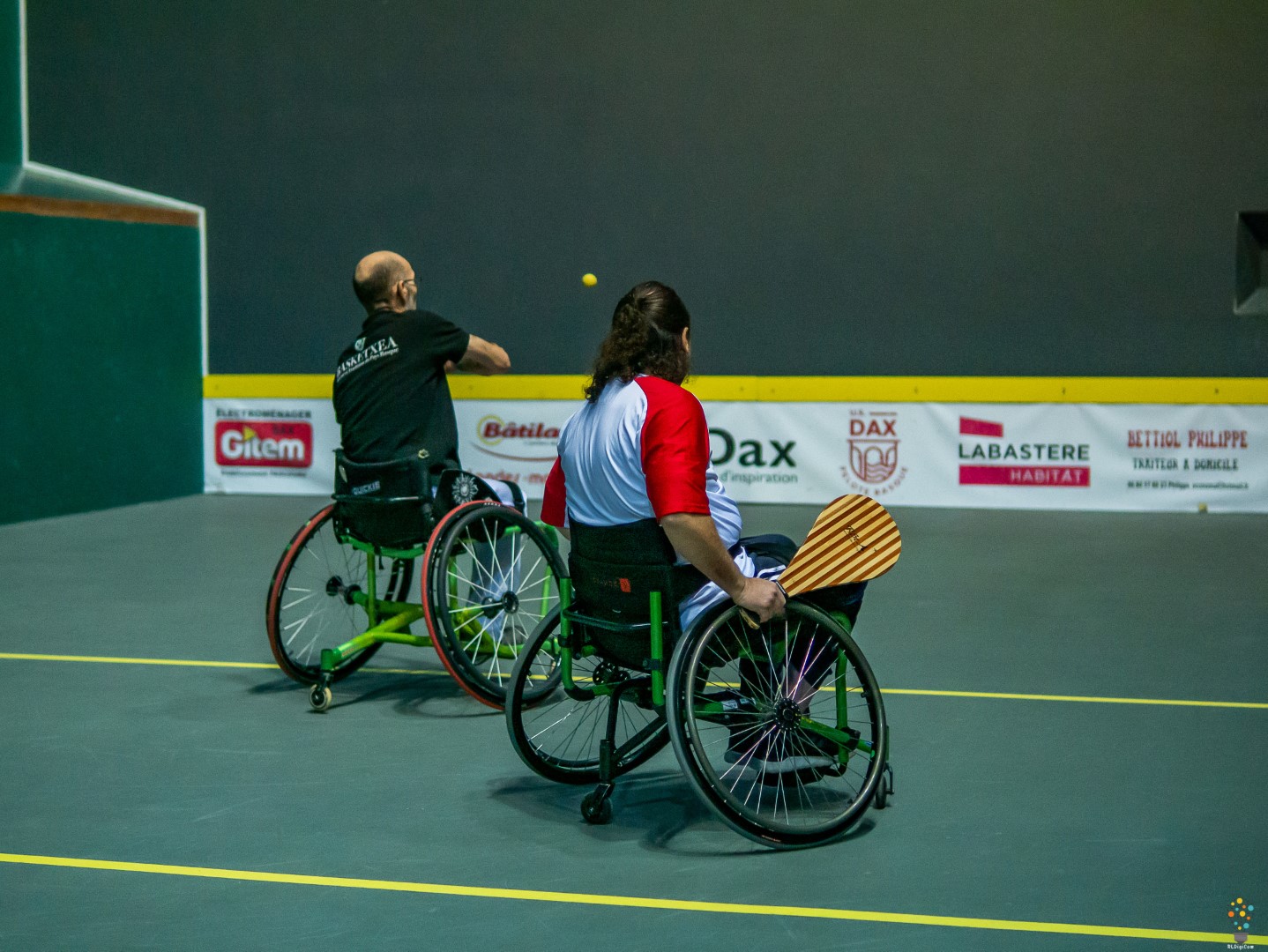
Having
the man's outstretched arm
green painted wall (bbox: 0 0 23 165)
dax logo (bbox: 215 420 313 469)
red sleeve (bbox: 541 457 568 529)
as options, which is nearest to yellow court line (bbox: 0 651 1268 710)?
the man's outstretched arm

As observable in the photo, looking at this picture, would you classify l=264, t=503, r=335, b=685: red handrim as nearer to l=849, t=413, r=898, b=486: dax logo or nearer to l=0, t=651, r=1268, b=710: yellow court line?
l=0, t=651, r=1268, b=710: yellow court line

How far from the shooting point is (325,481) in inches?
365

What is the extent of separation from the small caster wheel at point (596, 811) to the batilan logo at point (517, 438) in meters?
6.00

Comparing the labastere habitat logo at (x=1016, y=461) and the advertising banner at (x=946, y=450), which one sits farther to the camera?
the labastere habitat logo at (x=1016, y=461)

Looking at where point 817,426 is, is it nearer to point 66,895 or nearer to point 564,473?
point 564,473

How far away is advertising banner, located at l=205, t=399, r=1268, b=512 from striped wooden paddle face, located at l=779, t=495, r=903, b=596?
18.0ft

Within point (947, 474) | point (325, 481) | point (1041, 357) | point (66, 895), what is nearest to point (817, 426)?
point (947, 474)

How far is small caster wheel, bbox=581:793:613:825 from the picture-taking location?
2977 millimetres

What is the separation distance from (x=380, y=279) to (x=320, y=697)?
119 centimetres

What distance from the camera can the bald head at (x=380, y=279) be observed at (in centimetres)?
411

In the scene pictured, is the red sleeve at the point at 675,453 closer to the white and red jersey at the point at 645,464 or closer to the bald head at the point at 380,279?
the white and red jersey at the point at 645,464

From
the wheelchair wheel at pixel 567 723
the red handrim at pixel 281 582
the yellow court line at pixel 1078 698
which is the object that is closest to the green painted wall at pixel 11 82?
the red handrim at pixel 281 582

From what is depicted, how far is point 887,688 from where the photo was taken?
4.20m
